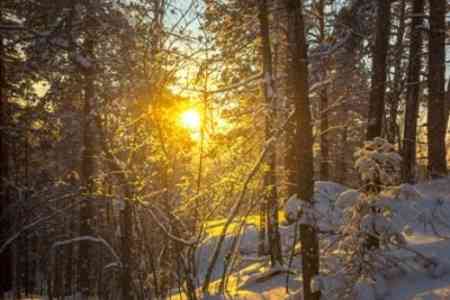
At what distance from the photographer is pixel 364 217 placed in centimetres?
554

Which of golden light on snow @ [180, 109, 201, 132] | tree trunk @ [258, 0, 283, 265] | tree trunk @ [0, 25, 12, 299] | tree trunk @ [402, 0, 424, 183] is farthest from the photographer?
tree trunk @ [402, 0, 424, 183]

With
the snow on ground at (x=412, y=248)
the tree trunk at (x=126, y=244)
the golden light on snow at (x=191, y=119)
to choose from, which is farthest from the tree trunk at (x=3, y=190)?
the snow on ground at (x=412, y=248)

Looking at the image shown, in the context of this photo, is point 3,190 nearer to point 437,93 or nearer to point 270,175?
point 270,175

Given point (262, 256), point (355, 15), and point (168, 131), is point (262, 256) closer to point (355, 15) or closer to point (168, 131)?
point (168, 131)

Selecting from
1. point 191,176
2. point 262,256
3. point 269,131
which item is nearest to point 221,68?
point 269,131

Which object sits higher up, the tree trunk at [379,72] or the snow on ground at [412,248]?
the tree trunk at [379,72]

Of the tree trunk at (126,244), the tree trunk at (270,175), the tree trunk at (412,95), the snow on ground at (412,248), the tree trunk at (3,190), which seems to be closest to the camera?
the snow on ground at (412,248)

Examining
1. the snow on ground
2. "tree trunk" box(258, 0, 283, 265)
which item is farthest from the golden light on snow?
the snow on ground

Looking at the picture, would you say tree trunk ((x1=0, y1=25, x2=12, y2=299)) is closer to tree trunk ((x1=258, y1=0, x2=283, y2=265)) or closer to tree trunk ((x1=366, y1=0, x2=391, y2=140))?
tree trunk ((x1=258, y1=0, x2=283, y2=265))

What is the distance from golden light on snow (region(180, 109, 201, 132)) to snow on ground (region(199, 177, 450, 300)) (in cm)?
228

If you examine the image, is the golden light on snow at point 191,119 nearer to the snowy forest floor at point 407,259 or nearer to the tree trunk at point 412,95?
the snowy forest floor at point 407,259

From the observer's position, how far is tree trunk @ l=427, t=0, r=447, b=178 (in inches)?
442

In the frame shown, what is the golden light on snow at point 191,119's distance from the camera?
788 centimetres

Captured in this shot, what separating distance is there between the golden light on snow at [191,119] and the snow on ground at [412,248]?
228 centimetres
